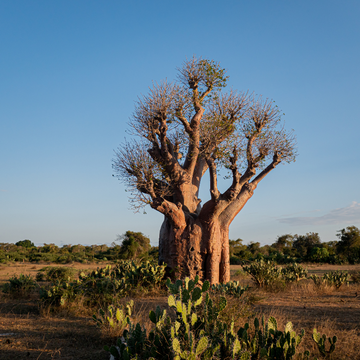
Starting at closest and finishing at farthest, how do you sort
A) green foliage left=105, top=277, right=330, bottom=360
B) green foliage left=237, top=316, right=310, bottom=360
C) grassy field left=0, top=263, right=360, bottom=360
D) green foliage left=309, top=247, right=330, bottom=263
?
green foliage left=105, top=277, right=330, bottom=360, green foliage left=237, top=316, right=310, bottom=360, grassy field left=0, top=263, right=360, bottom=360, green foliage left=309, top=247, right=330, bottom=263

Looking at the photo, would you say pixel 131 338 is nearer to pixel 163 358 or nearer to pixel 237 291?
pixel 163 358

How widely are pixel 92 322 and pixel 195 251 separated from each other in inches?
188

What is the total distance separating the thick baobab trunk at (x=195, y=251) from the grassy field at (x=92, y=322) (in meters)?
1.26

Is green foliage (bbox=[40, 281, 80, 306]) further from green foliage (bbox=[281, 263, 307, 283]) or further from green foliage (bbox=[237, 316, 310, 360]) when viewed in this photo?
green foliage (bbox=[281, 263, 307, 283])

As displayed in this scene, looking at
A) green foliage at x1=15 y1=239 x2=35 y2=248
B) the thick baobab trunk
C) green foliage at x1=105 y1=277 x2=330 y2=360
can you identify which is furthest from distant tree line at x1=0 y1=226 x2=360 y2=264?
green foliage at x1=105 y1=277 x2=330 y2=360

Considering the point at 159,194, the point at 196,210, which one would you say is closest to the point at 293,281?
the point at 196,210

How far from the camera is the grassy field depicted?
4172 mm

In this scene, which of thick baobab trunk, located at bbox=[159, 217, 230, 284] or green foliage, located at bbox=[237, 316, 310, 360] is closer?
green foliage, located at bbox=[237, 316, 310, 360]

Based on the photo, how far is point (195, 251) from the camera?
9.92 metres

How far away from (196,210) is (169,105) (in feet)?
12.9

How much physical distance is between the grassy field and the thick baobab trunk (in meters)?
1.26

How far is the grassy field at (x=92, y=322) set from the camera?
4172 mm

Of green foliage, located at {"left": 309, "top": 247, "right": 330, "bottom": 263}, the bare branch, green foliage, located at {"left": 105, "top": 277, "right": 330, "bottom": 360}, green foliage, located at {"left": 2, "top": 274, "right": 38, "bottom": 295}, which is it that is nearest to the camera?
green foliage, located at {"left": 105, "top": 277, "right": 330, "bottom": 360}

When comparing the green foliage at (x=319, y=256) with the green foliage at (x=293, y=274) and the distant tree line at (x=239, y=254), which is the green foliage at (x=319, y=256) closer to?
the distant tree line at (x=239, y=254)
